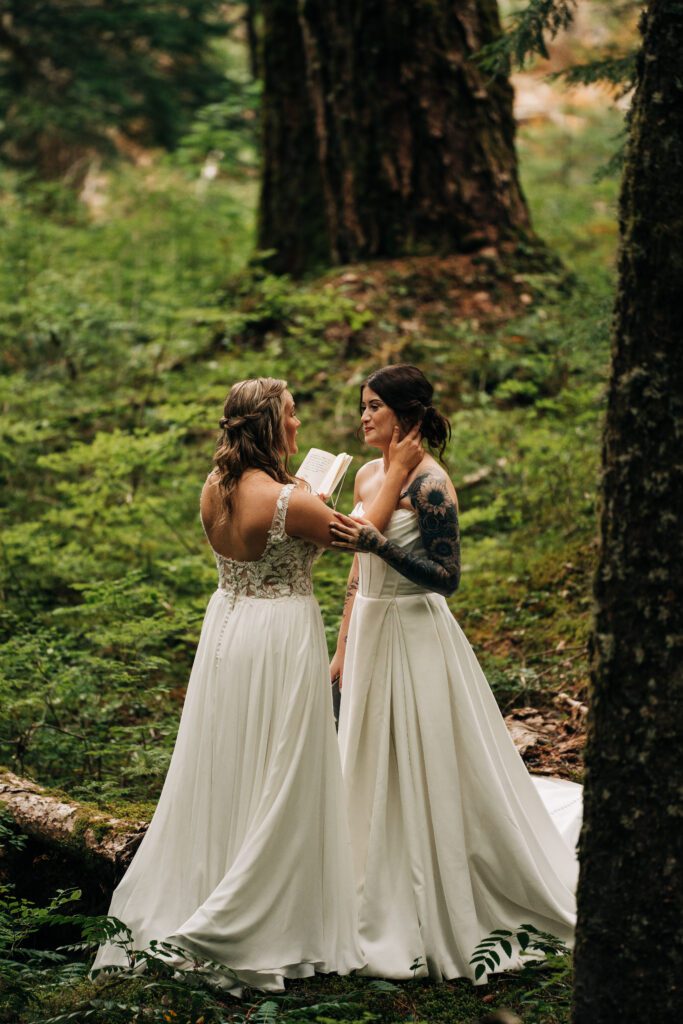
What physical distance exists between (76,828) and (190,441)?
5388 mm

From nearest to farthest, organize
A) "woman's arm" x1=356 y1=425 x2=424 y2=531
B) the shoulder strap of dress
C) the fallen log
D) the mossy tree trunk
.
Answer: the shoulder strap of dress, "woman's arm" x1=356 y1=425 x2=424 y2=531, the fallen log, the mossy tree trunk

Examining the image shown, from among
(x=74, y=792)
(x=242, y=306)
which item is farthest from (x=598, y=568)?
(x=242, y=306)

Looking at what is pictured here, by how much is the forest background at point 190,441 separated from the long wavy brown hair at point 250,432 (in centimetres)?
198

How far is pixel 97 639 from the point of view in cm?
615

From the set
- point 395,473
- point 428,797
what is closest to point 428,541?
point 395,473

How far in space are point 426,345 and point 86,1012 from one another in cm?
740

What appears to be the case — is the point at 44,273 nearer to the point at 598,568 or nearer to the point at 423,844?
the point at 423,844

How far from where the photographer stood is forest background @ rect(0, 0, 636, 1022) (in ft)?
20.7

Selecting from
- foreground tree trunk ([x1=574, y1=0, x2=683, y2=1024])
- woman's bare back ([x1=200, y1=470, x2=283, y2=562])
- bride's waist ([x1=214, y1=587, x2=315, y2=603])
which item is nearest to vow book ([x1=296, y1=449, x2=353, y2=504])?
woman's bare back ([x1=200, y1=470, x2=283, y2=562])

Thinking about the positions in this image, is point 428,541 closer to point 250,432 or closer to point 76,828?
point 250,432

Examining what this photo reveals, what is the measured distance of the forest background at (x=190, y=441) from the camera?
630 centimetres

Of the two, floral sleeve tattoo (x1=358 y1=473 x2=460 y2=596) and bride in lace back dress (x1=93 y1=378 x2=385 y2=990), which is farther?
floral sleeve tattoo (x1=358 y1=473 x2=460 y2=596)

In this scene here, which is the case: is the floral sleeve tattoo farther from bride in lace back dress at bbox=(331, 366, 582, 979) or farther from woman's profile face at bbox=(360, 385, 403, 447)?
woman's profile face at bbox=(360, 385, 403, 447)

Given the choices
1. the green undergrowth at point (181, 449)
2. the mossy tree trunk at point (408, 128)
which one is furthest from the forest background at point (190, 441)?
the mossy tree trunk at point (408, 128)
